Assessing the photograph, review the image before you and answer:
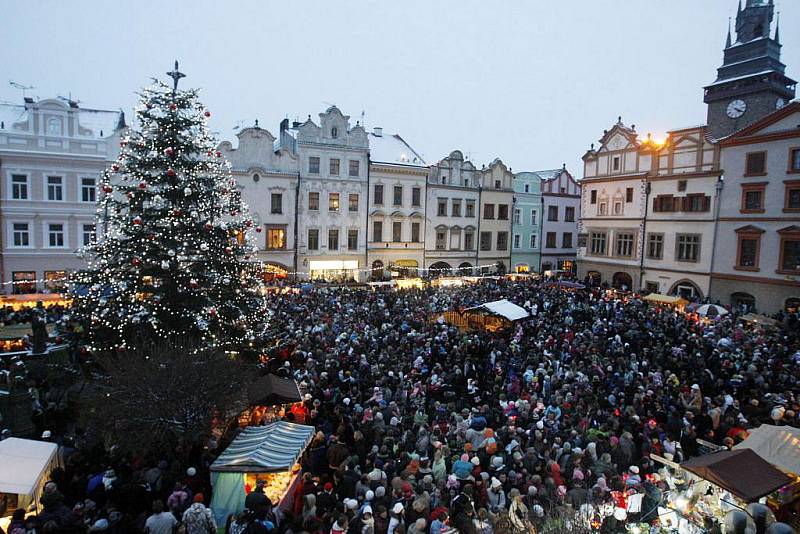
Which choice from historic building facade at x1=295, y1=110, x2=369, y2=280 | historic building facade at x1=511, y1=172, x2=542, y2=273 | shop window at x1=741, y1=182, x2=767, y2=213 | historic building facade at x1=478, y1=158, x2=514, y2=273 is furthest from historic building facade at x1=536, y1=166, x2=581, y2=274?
historic building facade at x1=295, y1=110, x2=369, y2=280

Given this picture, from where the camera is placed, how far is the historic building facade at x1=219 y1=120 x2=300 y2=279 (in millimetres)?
31734

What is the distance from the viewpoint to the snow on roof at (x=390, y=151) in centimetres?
3716

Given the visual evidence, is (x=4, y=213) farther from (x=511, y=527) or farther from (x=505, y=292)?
(x=511, y=527)

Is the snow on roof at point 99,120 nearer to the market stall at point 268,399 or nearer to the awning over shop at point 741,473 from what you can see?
the market stall at point 268,399

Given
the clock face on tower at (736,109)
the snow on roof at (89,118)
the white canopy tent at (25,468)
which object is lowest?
the white canopy tent at (25,468)

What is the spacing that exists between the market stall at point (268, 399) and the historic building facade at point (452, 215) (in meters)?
27.9

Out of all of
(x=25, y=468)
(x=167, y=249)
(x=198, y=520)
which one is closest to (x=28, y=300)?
(x=167, y=249)

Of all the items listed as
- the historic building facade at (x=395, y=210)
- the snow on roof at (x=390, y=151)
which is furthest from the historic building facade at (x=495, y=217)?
the snow on roof at (x=390, y=151)

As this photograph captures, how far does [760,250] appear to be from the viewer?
26531mm

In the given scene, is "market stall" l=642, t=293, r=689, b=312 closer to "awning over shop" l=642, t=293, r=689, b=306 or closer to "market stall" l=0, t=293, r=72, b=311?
"awning over shop" l=642, t=293, r=689, b=306

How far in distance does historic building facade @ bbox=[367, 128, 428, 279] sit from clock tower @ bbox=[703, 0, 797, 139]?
2067 cm

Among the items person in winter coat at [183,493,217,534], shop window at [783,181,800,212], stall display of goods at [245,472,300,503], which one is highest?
shop window at [783,181,800,212]

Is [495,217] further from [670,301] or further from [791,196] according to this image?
[791,196]

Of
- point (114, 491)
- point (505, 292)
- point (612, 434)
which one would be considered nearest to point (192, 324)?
point (114, 491)
